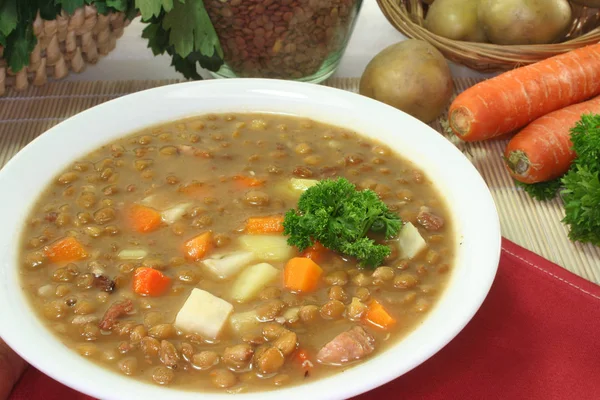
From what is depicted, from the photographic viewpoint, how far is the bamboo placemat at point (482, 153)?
9.87ft

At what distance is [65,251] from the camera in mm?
2402

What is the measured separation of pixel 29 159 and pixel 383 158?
4.60 feet

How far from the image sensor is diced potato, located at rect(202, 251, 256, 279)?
2346 millimetres

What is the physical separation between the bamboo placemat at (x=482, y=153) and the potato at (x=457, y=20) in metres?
0.27

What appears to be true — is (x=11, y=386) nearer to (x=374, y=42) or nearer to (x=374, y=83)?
(x=374, y=83)

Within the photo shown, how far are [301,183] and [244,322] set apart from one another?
747 millimetres

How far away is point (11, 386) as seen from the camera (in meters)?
2.21

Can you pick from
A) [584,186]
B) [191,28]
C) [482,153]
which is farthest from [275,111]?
[584,186]

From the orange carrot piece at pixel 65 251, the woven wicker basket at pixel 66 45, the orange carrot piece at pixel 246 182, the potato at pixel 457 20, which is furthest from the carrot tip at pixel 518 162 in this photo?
the woven wicker basket at pixel 66 45

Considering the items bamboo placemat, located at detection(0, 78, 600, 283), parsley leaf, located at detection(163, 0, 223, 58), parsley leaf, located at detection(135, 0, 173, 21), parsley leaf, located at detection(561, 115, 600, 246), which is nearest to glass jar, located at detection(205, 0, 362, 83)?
parsley leaf, located at detection(163, 0, 223, 58)

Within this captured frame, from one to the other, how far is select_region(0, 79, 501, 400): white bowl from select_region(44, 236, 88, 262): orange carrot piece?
12cm

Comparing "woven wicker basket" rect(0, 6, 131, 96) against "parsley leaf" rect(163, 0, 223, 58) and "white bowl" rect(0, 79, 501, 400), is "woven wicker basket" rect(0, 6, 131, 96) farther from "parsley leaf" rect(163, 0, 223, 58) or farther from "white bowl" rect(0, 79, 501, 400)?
"white bowl" rect(0, 79, 501, 400)

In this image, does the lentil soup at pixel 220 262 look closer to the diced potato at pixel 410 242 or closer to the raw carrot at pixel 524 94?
the diced potato at pixel 410 242

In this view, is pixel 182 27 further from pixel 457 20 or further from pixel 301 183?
pixel 457 20
